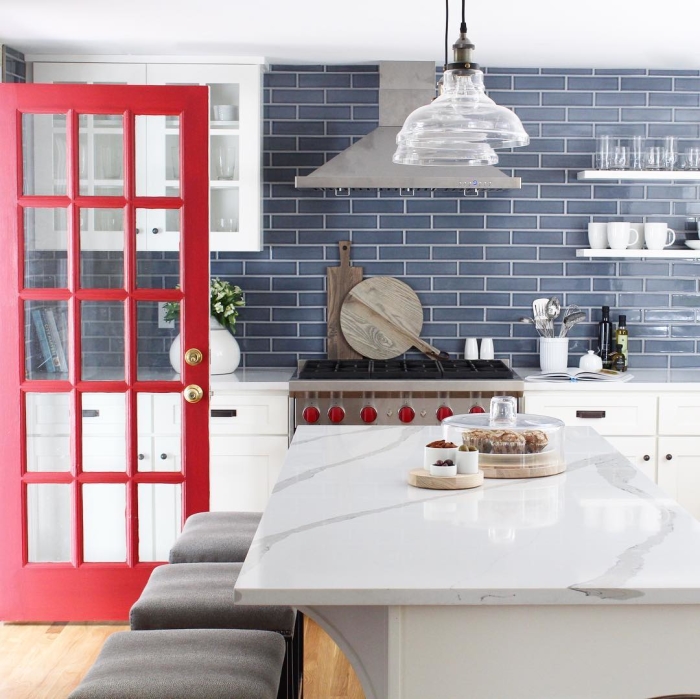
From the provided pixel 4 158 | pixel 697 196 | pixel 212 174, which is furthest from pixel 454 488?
pixel 697 196

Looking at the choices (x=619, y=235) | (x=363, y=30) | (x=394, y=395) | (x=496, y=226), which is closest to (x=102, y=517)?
(x=394, y=395)

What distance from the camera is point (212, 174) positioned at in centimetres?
425

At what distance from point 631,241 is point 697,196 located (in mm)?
439

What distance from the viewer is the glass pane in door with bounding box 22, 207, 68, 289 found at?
3506 mm

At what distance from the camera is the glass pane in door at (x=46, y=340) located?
3.54 metres

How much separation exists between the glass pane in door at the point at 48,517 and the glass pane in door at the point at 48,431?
9 cm

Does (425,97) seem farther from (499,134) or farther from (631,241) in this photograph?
(499,134)

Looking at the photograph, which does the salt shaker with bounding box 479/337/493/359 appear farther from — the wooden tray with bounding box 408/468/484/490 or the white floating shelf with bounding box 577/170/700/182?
the wooden tray with bounding box 408/468/484/490

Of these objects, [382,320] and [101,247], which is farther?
[382,320]

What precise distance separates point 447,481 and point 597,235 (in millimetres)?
2651

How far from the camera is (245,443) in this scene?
13.2ft

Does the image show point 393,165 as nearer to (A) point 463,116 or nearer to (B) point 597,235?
(B) point 597,235

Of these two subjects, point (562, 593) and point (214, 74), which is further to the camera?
point (214, 74)

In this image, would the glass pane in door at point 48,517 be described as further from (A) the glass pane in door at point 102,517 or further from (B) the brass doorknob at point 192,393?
(B) the brass doorknob at point 192,393
